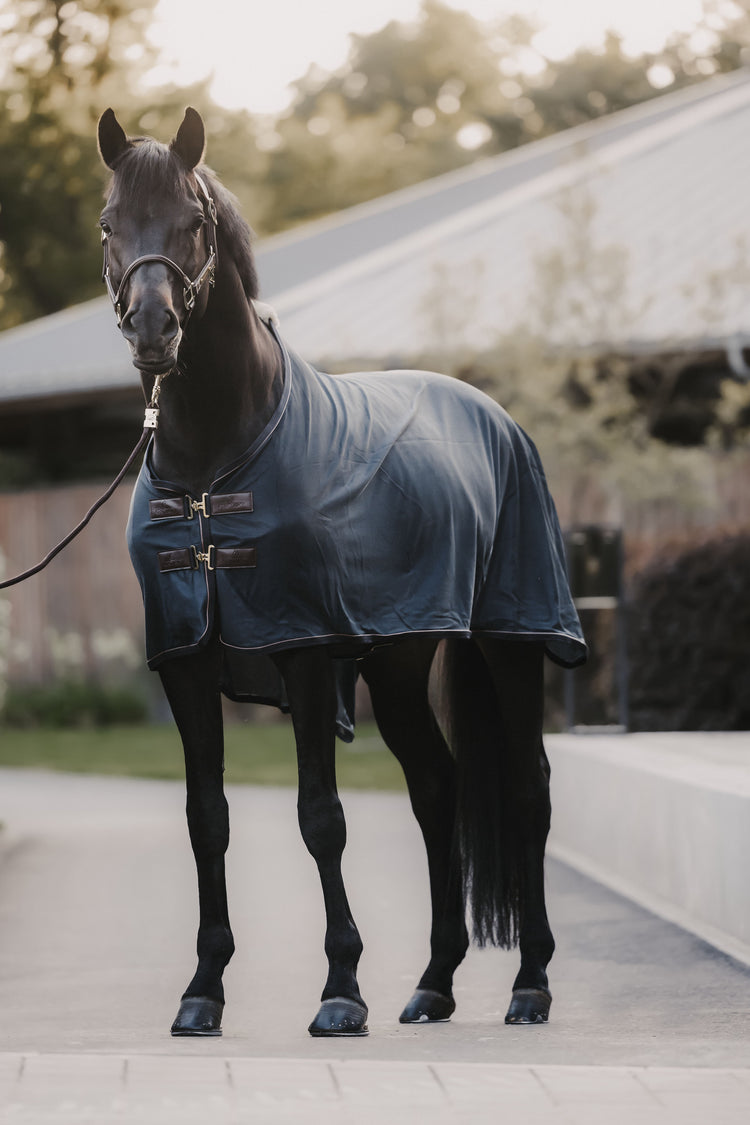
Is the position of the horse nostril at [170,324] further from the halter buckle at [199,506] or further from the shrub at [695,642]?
the shrub at [695,642]

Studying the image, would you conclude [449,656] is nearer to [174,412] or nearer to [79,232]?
[174,412]

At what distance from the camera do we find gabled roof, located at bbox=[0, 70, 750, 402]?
17.5 m

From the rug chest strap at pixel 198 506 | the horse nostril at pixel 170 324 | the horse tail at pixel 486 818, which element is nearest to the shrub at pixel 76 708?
the horse tail at pixel 486 818

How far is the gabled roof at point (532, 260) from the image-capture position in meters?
17.5

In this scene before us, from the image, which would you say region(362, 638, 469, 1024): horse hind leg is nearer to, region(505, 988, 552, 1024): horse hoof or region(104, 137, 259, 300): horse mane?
region(505, 988, 552, 1024): horse hoof

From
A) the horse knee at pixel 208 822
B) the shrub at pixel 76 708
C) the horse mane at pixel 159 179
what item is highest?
the horse mane at pixel 159 179

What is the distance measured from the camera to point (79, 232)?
39.0 m

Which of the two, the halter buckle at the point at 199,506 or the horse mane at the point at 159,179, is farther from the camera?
the halter buckle at the point at 199,506

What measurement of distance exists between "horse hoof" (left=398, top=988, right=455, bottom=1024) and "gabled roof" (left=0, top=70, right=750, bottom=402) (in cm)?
1182

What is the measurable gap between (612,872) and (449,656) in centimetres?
350

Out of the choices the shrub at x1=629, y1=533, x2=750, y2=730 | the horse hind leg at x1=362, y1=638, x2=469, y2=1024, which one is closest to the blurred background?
the shrub at x1=629, y1=533, x2=750, y2=730

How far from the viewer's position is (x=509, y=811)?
6129mm

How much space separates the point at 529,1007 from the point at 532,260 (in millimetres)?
12479

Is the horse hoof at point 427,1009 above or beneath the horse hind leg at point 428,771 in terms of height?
beneath
